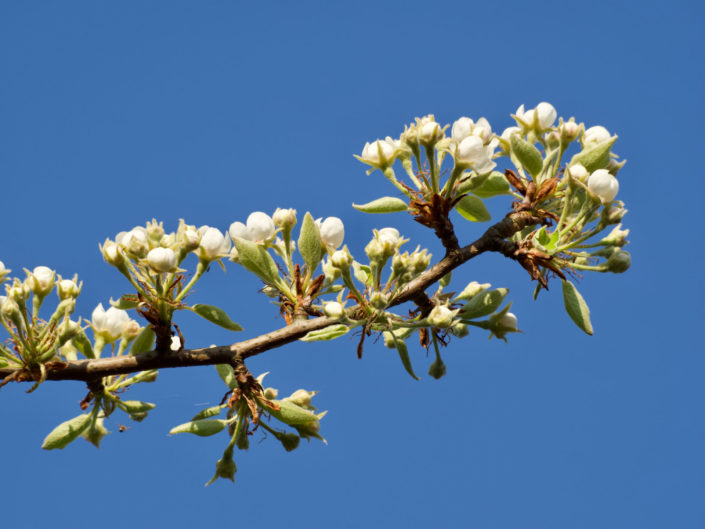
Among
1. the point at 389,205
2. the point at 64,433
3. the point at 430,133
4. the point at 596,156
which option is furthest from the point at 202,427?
the point at 596,156

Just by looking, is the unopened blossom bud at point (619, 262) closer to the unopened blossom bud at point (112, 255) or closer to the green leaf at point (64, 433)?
the unopened blossom bud at point (112, 255)

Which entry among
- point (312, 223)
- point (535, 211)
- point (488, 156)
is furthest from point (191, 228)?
point (535, 211)

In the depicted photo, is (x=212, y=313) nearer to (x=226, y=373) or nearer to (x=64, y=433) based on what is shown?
(x=226, y=373)

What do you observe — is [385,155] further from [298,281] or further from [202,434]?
[202,434]

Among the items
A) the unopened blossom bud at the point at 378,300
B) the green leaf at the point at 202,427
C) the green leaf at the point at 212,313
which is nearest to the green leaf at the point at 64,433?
the green leaf at the point at 202,427

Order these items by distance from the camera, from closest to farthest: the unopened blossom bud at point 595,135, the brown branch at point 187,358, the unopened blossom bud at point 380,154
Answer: the brown branch at point 187,358, the unopened blossom bud at point 380,154, the unopened blossom bud at point 595,135
